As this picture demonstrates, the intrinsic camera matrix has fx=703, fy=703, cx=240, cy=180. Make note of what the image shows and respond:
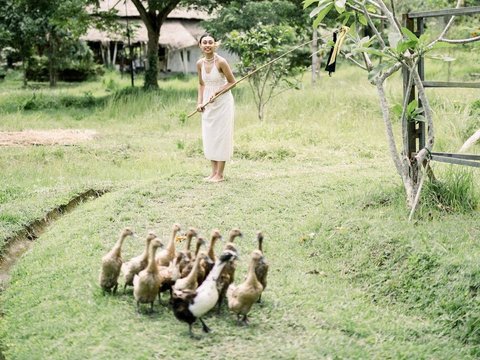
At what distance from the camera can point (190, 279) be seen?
502cm

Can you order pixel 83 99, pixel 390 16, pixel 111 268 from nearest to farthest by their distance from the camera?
pixel 111 268, pixel 390 16, pixel 83 99

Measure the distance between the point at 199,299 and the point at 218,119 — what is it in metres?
4.81

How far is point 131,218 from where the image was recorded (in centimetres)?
773

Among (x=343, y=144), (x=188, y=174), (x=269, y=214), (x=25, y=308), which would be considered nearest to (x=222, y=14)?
(x=343, y=144)

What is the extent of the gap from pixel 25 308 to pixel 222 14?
16.0 meters

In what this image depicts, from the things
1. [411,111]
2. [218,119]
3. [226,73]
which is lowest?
[218,119]

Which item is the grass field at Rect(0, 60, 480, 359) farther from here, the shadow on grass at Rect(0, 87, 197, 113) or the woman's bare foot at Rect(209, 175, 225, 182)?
the shadow on grass at Rect(0, 87, 197, 113)

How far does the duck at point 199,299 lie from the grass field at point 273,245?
0.14 meters

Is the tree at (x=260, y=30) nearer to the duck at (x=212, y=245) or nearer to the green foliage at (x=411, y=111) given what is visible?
Answer: the green foliage at (x=411, y=111)

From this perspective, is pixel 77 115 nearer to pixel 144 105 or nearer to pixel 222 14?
pixel 144 105

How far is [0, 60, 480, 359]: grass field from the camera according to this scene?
16.4 feet

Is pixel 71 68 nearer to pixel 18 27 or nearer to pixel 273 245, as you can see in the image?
pixel 18 27

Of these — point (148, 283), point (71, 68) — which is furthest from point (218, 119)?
point (71, 68)

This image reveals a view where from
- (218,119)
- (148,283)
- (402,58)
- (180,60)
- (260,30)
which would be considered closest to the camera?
(148,283)
